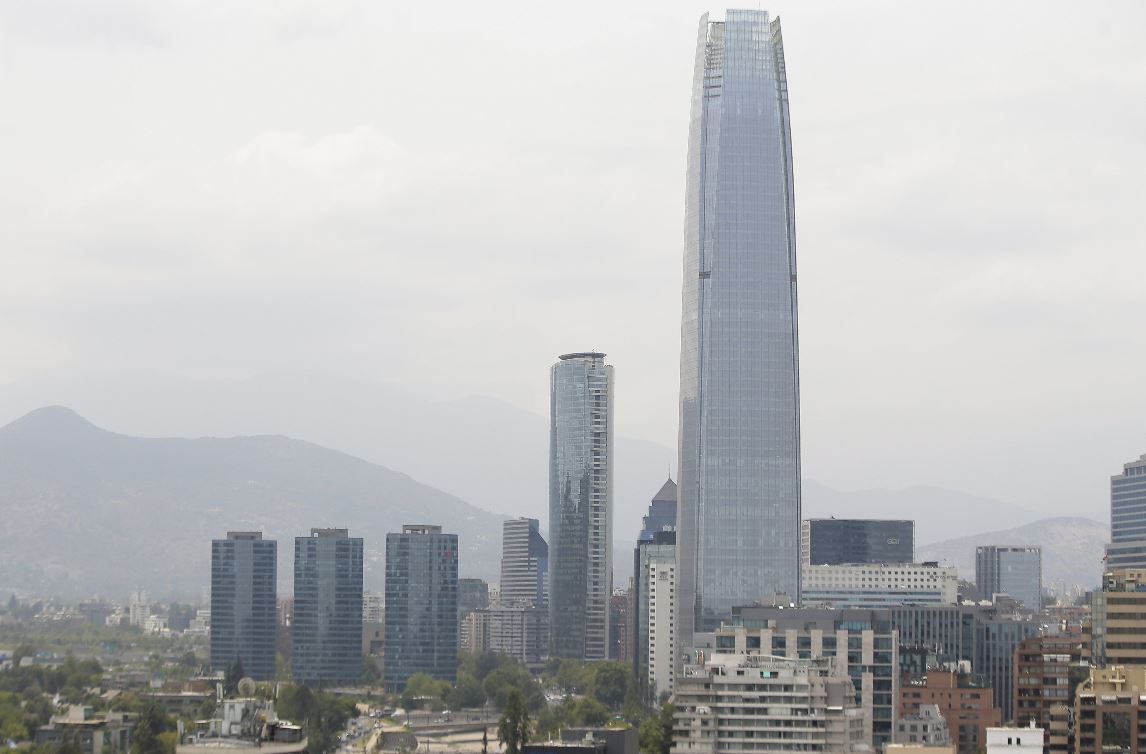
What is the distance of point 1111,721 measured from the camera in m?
106

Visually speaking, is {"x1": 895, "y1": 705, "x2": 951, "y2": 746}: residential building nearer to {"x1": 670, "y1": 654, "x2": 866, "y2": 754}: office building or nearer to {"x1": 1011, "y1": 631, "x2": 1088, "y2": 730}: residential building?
{"x1": 1011, "y1": 631, "x2": 1088, "y2": 730}: residential building

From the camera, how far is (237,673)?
641 ft

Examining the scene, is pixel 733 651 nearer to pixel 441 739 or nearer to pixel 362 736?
pixel 441 739

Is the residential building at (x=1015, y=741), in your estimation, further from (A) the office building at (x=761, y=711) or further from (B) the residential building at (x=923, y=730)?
(B) the residential building at (x=923, y=730)

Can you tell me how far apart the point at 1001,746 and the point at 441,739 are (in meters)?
66.9

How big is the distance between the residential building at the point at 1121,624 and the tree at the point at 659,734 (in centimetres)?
2317

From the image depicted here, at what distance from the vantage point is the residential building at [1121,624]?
127688 mm

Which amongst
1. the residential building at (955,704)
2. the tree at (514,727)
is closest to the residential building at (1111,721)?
the residential building at (955,704)

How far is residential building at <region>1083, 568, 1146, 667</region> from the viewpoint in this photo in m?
128

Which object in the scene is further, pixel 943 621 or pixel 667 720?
pixel 943 621

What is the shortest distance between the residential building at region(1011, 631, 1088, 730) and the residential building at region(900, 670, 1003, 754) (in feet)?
12.4

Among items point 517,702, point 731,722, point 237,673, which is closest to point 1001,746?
point 731,722

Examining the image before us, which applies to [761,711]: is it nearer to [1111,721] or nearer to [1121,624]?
[1111,721]

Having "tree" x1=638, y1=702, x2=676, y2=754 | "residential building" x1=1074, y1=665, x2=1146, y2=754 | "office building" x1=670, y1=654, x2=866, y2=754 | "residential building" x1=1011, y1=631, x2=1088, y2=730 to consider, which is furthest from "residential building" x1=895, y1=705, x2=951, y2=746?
"tree" x1=638, y1=702, x2=676, y2=754
